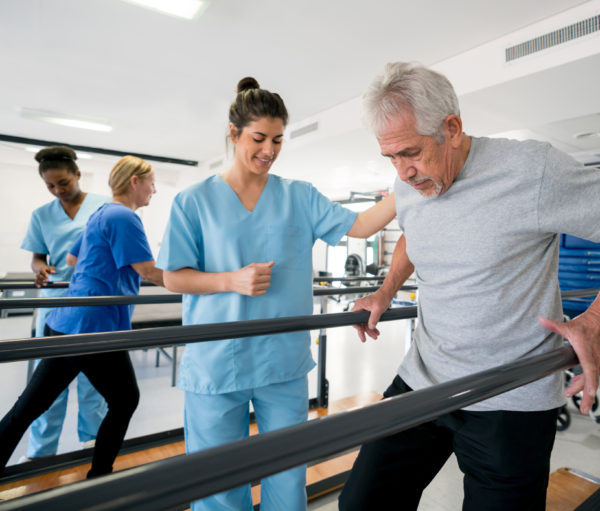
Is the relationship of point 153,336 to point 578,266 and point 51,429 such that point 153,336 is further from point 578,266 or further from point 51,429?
point 578,266

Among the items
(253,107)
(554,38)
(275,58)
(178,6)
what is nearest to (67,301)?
(253,107)

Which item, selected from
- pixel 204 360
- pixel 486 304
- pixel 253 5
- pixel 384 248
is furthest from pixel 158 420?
pixel 384 248

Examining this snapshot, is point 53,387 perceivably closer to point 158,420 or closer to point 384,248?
point 158,420

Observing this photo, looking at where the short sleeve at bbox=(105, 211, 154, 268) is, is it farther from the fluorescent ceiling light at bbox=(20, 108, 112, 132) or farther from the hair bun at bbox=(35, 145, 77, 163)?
the fluorescent ceiling light at bbox=(20, 108, 112, 132)

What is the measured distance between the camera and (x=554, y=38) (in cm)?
349

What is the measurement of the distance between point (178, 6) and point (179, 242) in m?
2.98

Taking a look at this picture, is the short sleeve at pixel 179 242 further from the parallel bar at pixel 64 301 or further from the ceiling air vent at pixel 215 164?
the ceiling air vent at pixel 215 164

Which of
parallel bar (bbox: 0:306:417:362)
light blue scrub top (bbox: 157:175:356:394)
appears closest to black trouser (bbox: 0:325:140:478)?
light blue scrub top (bbox: 157:175:356:394)

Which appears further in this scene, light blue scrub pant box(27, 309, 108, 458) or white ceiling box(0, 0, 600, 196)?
white ceiling box(0, 0, 600, 196)

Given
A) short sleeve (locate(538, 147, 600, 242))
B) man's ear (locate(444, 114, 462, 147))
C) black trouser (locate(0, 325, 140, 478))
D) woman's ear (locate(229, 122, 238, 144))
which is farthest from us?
black trouser (locate(0, 325, 140, 478))

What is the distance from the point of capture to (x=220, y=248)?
50.3 inches

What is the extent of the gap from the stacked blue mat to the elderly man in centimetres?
355

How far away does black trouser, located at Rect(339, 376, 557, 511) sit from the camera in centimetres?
92

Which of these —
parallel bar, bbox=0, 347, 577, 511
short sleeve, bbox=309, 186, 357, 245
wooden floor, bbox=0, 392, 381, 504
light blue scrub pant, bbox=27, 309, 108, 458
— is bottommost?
wooden floor, bbox=0, 392, 381, 504
